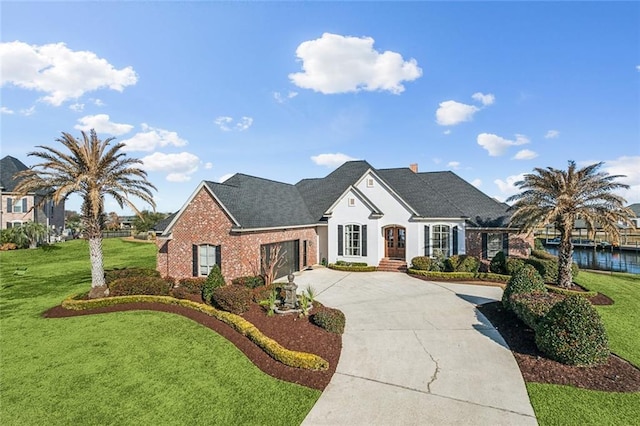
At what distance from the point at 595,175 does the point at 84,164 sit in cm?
2542

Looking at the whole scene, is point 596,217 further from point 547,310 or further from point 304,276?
point 304,276

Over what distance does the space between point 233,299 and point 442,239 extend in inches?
643

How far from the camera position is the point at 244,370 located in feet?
31.2

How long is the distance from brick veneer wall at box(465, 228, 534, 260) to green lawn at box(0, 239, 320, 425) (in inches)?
732

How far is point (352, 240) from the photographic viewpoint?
81.8 ft

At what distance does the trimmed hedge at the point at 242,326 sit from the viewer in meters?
9.36

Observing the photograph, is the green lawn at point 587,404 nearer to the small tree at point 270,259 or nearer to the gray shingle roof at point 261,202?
the small tree at point 270,259

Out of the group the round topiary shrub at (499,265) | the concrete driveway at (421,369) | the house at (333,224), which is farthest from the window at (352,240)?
the round topiary shrub at (499,265)

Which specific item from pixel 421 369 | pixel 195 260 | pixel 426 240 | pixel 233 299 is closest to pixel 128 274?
pixel 195 260

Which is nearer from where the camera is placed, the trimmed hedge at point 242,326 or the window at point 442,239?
the trimmed hedge at point 242,326

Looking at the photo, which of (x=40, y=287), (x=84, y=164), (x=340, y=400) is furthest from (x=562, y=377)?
(x=40, y=287)

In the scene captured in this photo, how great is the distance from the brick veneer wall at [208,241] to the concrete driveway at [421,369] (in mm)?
4953

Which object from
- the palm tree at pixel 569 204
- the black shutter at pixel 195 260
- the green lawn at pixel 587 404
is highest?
the palm tree at pixel 569 204

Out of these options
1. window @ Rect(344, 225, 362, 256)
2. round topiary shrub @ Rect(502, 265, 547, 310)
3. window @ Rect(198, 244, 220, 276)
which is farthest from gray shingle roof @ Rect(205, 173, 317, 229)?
round topiary shrub @ Rect(502, 265, 547, 310)
